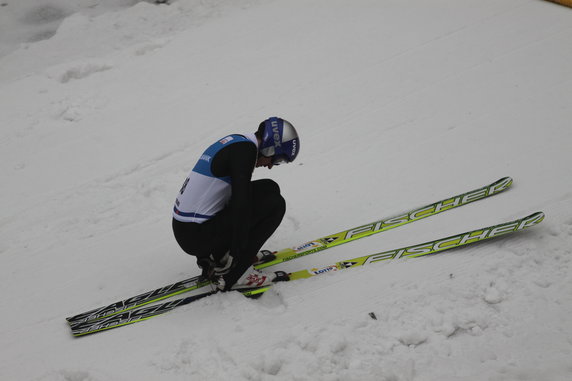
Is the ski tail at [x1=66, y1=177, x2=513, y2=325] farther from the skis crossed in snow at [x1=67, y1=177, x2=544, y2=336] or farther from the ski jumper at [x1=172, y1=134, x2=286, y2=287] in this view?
the ski jumper at [x1=172, y1=134, x2=286, y2=287]

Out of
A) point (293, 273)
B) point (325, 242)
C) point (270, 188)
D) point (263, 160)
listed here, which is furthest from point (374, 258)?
point (263, 160)

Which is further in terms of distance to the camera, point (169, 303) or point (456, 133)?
point (456, 133)

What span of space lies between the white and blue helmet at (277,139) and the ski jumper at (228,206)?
3.4 inches

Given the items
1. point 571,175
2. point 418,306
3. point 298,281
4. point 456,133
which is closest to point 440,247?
point 418,306

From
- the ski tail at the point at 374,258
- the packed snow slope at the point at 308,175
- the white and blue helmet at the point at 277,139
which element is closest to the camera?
the packed snow slope at the point at 308,175

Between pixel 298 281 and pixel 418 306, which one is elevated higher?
pixel 418 306

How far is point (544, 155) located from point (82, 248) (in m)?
4.48

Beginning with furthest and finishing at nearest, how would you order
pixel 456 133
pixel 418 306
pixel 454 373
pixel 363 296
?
1. pixel 456 133
2. pixel 363 296
3. pixel 418 306
4. pixel 454 373

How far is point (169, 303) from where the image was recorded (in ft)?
13.0

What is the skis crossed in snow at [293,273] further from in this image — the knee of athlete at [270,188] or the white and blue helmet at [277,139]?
the white and blue helmet at [277,139]

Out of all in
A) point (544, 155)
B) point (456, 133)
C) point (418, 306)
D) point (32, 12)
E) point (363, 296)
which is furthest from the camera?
point (32, 12)

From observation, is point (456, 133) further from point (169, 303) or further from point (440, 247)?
point (169, 303)

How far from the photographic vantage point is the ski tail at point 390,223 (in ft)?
14.3

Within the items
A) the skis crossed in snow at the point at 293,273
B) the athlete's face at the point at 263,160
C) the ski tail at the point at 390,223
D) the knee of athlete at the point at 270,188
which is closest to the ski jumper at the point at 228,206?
the knee of athlete at the point at 270,188
